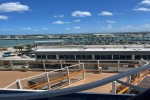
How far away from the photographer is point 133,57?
3028 centimetres

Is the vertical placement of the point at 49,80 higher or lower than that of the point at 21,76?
higher

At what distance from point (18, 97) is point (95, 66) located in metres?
8.15

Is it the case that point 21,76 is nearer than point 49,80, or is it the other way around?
point 49,80

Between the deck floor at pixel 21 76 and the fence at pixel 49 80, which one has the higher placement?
the fence at pixel 49 80

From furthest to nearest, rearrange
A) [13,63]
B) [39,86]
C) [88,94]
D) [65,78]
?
[13,63] → [65,78] → [39,86] → [88,94]

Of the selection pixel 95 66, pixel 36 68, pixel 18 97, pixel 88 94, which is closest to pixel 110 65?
pixel 95 66

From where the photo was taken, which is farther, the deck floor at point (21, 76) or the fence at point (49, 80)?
the deck floor at point (21, 76)

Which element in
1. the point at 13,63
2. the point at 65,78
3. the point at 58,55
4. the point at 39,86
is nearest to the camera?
the point at 39,86

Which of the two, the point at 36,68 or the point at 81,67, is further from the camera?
the point at 36,68

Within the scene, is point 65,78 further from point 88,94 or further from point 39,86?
point 88,94

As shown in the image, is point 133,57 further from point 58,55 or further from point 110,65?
point 110,65

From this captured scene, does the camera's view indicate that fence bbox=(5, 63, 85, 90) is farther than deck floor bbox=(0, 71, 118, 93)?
No

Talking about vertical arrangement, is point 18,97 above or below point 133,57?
above

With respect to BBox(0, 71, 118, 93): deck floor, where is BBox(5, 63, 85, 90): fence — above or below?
above
